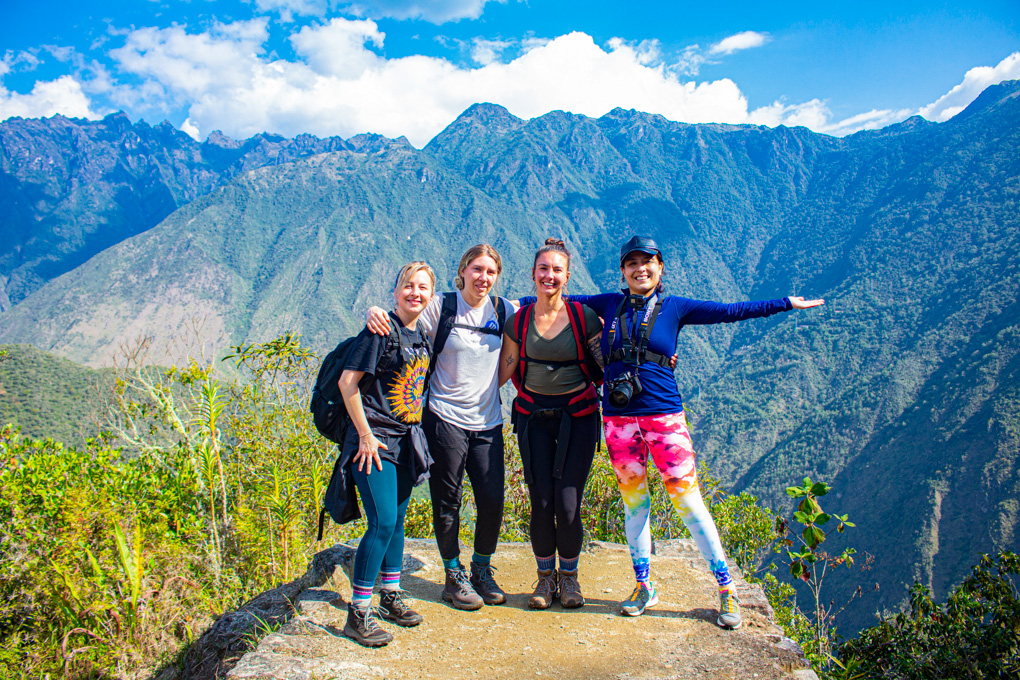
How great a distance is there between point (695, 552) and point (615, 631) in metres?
1.49

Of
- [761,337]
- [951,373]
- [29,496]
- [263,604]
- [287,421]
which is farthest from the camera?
[761,337]

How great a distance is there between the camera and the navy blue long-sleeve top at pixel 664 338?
3.45 metres

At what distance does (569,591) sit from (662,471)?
1016mm

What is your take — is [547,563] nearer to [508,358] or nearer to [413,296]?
[508,358]

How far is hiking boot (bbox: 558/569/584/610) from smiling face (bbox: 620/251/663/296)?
6.14ft

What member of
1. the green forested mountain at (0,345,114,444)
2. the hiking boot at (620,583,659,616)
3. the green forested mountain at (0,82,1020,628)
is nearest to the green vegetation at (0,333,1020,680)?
the hiking boot at (620,583,659,616)

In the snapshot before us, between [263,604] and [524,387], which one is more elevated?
[524,387]

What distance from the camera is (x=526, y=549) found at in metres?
4.93

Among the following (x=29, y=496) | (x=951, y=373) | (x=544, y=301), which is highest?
(x=544, y=301)

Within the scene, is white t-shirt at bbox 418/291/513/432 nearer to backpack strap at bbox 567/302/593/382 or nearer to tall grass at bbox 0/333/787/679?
backpack strap at bbox 567/302/593/382

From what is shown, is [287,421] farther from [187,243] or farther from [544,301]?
[187,243]

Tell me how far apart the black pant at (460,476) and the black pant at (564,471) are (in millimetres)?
236

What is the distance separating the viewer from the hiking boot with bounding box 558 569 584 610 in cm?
370

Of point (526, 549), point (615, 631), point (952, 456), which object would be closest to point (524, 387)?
point (615, 631)
